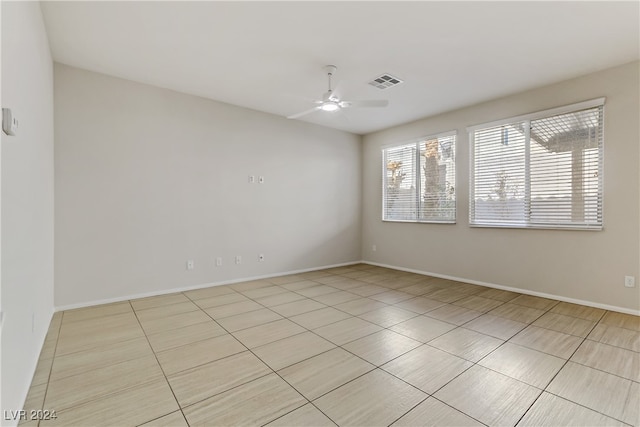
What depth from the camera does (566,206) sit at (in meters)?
3.73

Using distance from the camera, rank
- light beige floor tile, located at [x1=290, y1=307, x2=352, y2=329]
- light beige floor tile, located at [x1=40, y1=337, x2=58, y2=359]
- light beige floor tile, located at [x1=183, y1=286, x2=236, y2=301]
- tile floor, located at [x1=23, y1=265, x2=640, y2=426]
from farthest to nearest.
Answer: light beige floor tile, located at [x1=183, y1=286, x2=236, y2=301] < light beige floor tile, located at [x1=290, y1=307, x2=352, y2=329] < light beige floor tile, located at [x1=40, y1=337, x2=58, y2=359] < tile floor, located at [x1=23, y1=265, x2=640, y2=426]

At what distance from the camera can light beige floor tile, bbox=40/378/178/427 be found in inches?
63.8

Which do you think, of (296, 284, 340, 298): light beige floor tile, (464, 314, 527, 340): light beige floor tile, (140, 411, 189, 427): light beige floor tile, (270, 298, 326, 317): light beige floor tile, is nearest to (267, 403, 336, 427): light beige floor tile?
(140, 411, 189, 427): light beige floor tile

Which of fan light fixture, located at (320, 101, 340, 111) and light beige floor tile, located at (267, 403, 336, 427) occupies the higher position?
fan light fixture, located at (320, 101, 340, 111)

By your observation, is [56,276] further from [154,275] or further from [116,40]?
[116,40]

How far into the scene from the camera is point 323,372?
2121 millimetres

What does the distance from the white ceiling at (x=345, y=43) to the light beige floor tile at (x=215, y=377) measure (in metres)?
2.89

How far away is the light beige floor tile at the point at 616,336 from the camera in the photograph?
99.7 inches

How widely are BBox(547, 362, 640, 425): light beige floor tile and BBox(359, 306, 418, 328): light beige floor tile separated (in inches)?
53.6

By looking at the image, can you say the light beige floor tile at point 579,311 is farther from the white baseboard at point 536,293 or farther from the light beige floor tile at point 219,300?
the light beige floor tile at point 219,300

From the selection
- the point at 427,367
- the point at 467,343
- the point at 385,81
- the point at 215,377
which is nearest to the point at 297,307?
the point at 215,377

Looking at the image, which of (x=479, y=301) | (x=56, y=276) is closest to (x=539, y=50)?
(x=479, y=301)

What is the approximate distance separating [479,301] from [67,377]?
425cm

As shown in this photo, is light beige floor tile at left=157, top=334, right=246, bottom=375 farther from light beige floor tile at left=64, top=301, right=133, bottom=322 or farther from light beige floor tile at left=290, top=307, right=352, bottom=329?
light beige floor tile at left=64, top=301, right=133, bottom=322
